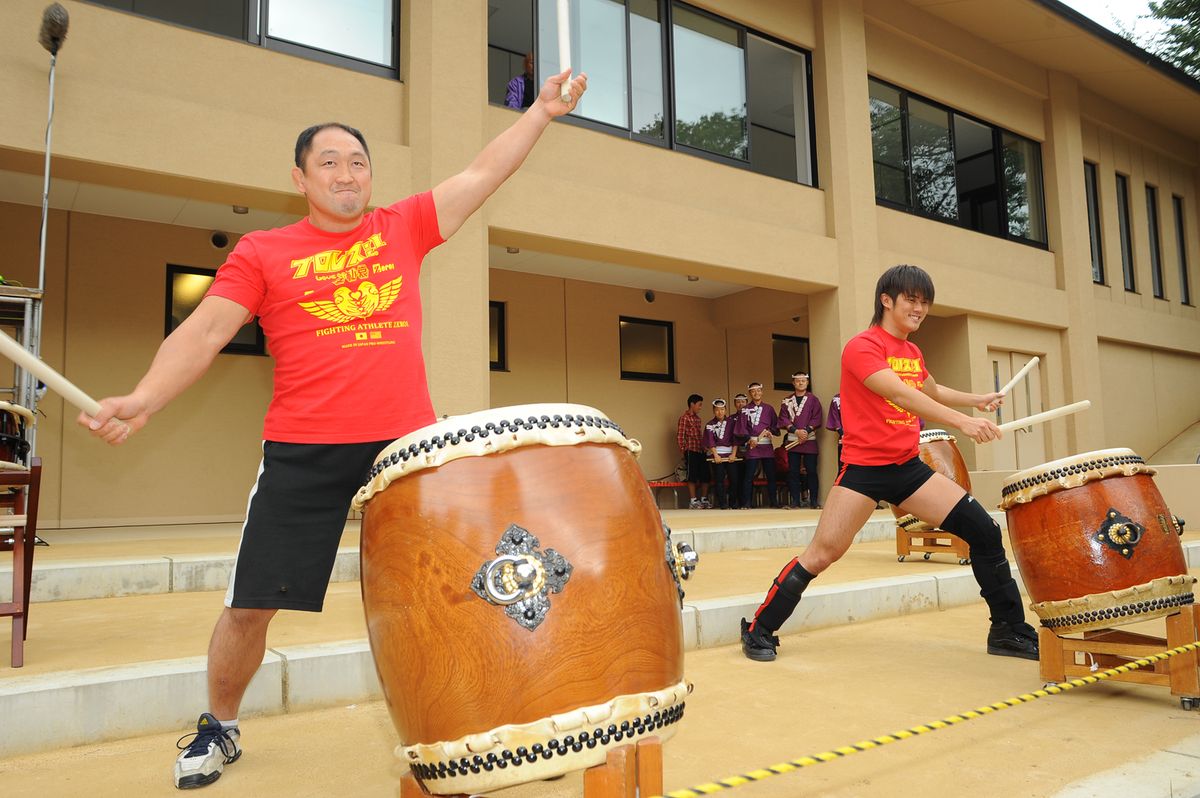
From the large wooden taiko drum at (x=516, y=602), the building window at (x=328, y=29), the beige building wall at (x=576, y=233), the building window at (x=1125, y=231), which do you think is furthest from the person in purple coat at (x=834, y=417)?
the large wooden taiko drum at (x=516, y=602)

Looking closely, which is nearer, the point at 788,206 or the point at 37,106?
the point at 37,106

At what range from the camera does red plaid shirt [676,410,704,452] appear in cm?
1290

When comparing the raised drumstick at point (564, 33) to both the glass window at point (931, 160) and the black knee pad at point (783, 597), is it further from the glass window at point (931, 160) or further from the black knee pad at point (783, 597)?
the glass window at point (931, 160)

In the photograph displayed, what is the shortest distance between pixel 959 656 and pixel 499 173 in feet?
10.3

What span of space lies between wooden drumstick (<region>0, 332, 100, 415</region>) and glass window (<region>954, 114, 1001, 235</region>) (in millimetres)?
14627

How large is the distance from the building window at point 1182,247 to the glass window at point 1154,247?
72 cm

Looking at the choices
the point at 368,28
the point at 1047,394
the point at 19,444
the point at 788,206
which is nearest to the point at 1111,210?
the point at 1047,394

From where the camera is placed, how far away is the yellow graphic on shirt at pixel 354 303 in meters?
2.32

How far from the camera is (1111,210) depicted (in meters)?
16.1

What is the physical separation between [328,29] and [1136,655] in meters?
8.03

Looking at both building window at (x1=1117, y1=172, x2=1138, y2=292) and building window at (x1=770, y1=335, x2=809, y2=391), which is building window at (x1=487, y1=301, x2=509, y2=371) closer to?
building window at (x1=770, y1=335, x2=809, y2=391)

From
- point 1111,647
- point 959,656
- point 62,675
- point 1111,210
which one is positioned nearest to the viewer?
point 62,675

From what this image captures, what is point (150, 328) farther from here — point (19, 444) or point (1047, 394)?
point (1047, 394)

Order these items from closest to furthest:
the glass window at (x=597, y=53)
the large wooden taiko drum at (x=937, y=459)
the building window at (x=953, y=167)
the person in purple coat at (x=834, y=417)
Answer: the large wooden taiko drum at (x=937, y=459) < the glass window at (x=597, y=53) < the person in purple coat at (x=834, y=417) < the building window at (x=953, y=167)
